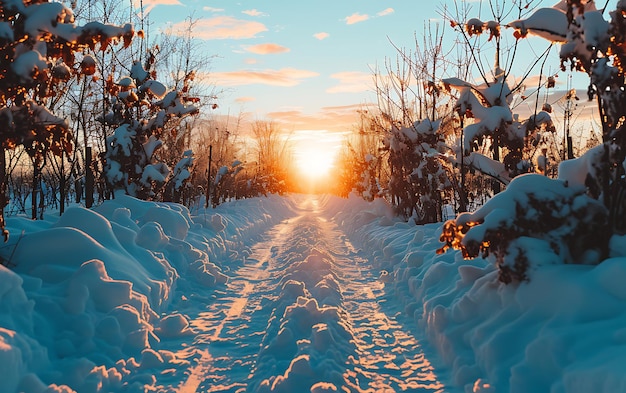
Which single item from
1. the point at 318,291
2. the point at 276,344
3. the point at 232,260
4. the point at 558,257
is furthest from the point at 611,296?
the point at 232,260

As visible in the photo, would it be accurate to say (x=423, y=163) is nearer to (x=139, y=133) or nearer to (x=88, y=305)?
(x=139, y=133)

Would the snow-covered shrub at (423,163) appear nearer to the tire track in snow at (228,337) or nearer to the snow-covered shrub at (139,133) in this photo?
the snow-covered shrub at (139,133)

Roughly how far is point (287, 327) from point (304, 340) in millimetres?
399

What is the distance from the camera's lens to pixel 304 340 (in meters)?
4.90

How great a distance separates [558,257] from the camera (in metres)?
4.78

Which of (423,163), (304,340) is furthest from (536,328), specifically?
(423,163)

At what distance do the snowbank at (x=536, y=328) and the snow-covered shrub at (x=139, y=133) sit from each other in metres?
9.92

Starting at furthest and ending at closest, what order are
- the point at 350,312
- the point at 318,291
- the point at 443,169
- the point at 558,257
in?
1. the point at 443,169
2. the point at 318,291
3. the point at 350,312
4. the point at 558,257

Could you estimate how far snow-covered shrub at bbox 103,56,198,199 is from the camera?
1325 cm

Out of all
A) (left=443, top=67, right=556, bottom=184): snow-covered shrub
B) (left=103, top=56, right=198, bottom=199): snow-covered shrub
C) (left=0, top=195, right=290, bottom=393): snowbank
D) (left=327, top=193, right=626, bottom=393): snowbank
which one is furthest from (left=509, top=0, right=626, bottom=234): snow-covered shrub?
(left=103, top=56, right=198, bottom=199): snow-covered shrub

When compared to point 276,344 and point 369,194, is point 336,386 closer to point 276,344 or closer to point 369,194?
point 276,344

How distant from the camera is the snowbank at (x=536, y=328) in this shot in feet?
11.3

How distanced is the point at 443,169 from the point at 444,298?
8.59 meters

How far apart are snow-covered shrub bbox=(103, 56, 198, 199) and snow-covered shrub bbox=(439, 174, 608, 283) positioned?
10.4m
